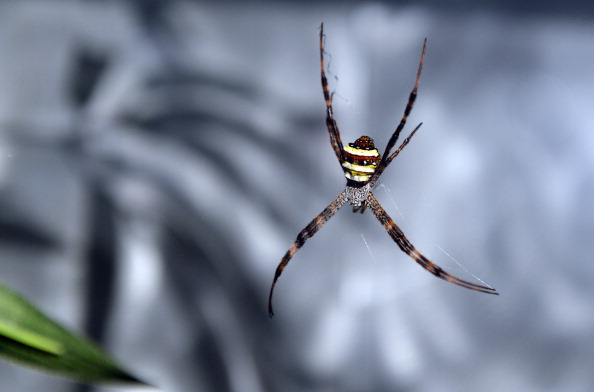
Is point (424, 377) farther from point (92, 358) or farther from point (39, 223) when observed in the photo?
point (92, 358)

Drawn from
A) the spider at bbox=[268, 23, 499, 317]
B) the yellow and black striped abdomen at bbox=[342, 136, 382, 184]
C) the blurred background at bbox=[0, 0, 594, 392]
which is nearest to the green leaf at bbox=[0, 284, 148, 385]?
the spider at bbox=[268, 23, 499, 317]

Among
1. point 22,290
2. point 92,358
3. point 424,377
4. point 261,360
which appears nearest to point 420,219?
point 424,377

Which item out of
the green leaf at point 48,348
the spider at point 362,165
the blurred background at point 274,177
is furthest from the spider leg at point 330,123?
the green leaf at point 48,348

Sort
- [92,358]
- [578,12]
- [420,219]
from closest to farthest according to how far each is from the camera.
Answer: [92,358]
[578,12]
[420,219]

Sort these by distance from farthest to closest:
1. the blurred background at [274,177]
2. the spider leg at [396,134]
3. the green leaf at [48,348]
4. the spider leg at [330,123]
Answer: the blurred background at [274,177] < the spider leg at [330,123] < the spider leg at [396,134] < the green leaf at [48,348]

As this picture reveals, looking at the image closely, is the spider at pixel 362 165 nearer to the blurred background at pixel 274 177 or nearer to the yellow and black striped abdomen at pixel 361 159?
the yellow and black striped abdomen at pixel 361 159

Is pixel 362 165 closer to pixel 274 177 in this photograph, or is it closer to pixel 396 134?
pixel 396 134

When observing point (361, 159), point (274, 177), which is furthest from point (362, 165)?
point (274, 177)
